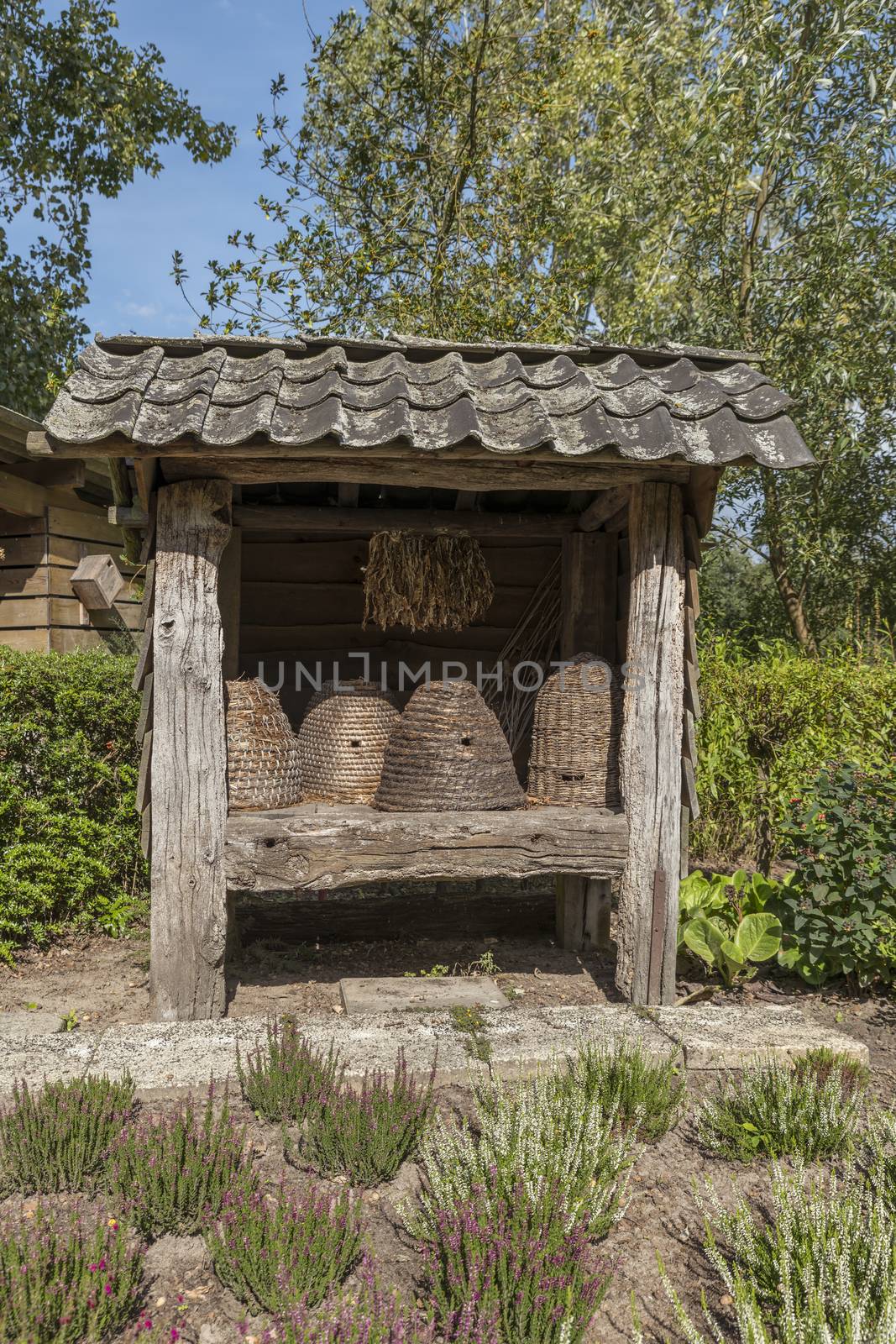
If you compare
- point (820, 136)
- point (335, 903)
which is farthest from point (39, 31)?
point (335, 903)

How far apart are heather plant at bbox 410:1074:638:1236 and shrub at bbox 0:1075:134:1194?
95 cm

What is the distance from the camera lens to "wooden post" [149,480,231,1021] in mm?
3586

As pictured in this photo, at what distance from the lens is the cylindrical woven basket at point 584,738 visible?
163 inches

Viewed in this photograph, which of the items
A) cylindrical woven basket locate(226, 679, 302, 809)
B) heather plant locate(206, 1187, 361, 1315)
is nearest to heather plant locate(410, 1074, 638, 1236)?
heather plant locate(206, 1187, 361, 1315)

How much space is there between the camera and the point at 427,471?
3662mm

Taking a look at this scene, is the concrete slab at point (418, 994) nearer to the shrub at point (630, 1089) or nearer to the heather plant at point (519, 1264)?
the shrub at point (630, 1089)

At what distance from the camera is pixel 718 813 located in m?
6.53

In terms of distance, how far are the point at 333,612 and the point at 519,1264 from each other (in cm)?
380

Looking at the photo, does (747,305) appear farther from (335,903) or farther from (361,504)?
(335,903)

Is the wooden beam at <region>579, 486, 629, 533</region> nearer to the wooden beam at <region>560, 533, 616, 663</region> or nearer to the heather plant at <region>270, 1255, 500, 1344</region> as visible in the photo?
the wooden beam at <region>560, 533, 616, 663</region>

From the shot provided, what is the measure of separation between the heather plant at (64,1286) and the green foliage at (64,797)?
2825 millimetres

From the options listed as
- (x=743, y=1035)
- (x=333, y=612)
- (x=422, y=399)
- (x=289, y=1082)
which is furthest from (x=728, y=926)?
(x=422, y=399)

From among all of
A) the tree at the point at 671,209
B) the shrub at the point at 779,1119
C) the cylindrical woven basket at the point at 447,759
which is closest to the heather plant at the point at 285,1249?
the shrub at the point at 779,1119

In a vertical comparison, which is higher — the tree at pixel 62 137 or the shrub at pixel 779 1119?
the tree at pixel 62 137
